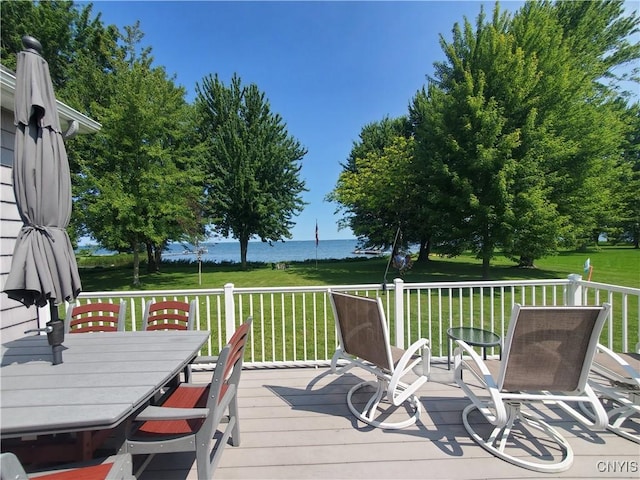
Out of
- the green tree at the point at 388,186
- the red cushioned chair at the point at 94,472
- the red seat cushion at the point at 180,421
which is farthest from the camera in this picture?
the green tree at the point at 388,186

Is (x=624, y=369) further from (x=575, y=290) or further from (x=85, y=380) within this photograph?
(x=85, y=380)

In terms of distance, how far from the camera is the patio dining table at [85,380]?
124 cm

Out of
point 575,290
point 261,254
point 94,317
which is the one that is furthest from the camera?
point 261,254

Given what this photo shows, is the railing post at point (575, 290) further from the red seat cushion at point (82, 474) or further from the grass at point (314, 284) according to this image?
the red seat cushion at point (82, 474)

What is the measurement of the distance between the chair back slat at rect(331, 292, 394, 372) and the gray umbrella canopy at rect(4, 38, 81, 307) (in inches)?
78.0

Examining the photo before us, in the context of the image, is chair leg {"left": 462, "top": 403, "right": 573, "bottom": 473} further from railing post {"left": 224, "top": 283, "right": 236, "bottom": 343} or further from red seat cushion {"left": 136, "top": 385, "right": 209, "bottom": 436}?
railing post {"left": 224, "top": 283, "right": 236, "bottom": 343}

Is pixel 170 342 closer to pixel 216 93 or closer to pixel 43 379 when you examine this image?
pixel 43 379

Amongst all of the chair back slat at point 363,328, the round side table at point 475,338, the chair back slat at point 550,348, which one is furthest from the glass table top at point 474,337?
the chair back slat at point 363,328

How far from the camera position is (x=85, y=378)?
63.7 inches

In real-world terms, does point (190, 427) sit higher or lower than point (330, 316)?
higher

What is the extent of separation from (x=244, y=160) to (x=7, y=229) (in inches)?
536

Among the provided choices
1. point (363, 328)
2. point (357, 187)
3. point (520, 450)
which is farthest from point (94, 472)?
point (357, 187)

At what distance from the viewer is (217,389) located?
1.54 m

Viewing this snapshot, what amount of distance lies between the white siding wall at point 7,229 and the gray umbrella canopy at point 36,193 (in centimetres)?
186
